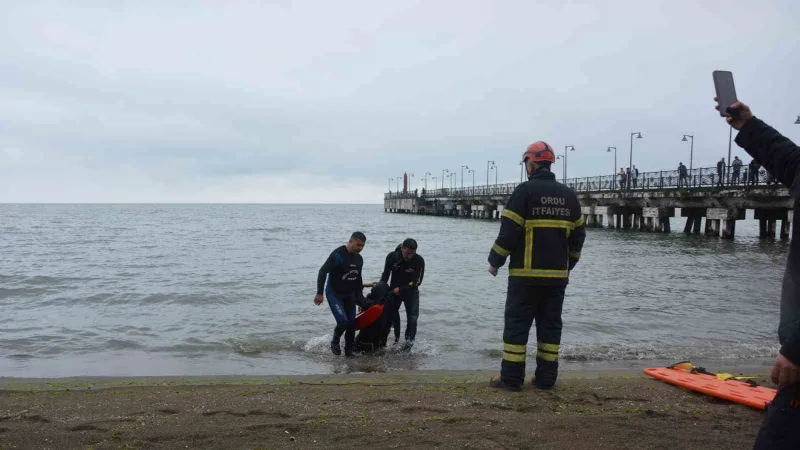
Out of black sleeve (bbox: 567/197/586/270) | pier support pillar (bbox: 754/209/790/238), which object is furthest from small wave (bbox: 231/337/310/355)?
pier support pillar (bbox: 754/209/790/238)

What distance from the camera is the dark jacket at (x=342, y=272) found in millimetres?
8109

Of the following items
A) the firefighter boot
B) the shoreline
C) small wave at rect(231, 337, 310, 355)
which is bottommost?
small wave at rect(231, 337, 310, 355)

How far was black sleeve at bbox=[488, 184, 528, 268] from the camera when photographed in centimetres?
517

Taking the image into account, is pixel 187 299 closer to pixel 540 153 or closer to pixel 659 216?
pixel 540 153

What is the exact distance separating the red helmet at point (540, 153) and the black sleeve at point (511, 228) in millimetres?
339

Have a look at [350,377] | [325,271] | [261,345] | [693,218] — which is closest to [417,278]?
[325,271]

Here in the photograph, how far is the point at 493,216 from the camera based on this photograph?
83125 millimetres

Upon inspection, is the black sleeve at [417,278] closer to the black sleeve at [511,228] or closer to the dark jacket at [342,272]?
the dark jacket at [342,272]

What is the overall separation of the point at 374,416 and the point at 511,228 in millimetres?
1952

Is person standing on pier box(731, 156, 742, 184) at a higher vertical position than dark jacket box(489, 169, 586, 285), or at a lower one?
higher

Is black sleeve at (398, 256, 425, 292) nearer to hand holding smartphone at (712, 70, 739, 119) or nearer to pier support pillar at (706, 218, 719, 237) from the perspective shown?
hand holding smartphone at (712, 70, 739, 119)

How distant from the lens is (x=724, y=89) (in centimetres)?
287

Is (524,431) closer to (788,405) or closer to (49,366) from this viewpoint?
(788,405)

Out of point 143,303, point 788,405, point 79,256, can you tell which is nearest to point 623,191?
point 79,256
